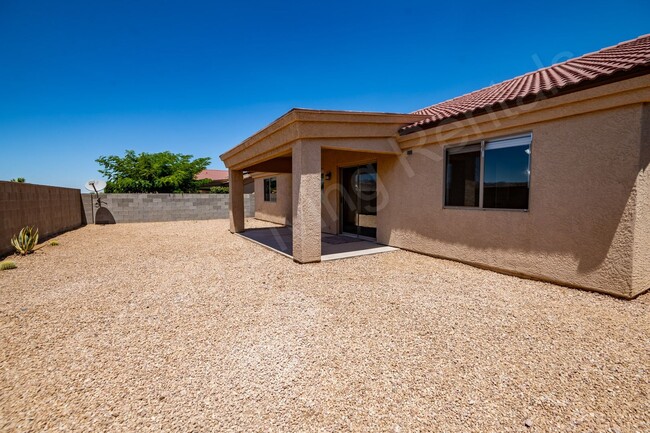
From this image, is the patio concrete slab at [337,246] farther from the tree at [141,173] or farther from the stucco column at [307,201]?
the tree at [141,173]

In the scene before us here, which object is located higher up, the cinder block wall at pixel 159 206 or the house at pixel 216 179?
the house at pixel 216 179

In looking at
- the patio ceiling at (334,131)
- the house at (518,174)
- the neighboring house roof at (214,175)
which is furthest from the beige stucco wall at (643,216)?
the neighboring house roof at (214,175)

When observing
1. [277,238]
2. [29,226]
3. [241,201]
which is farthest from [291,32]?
[29,226]

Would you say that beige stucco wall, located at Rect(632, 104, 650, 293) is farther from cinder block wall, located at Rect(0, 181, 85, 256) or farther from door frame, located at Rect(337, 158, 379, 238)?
cinder block wall, located at Rect(0, 181, 85, 256)

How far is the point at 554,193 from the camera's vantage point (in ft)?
17.5

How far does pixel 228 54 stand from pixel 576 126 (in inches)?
546

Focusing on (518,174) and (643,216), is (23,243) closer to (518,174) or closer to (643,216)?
(518,174)

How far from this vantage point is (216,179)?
1687 inches

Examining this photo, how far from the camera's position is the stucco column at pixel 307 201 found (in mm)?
6953

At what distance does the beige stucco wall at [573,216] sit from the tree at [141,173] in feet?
80.9

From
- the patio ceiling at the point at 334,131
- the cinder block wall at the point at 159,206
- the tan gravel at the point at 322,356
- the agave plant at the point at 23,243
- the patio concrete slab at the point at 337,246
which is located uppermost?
the patio ceiling at the point at 334,131

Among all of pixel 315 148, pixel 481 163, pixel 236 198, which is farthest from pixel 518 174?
pixel 236 198

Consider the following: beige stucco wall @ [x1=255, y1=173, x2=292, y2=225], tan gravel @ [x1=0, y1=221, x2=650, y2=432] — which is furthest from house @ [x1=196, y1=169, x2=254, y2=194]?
tan gravel @ [x1=0, y1=221, x2=650, y2=432]

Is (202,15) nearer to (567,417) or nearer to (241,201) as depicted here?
(241,201)
